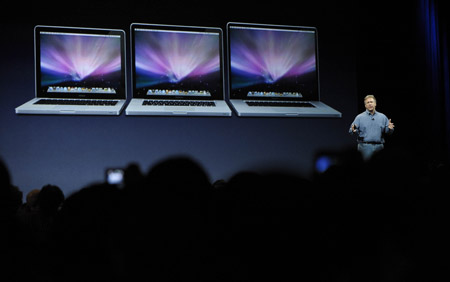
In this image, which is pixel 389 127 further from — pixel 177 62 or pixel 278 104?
pixel 177 62

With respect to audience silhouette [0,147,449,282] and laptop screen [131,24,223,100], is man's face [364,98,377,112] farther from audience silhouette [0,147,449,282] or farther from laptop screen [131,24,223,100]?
audience silhouette [0,147,449,282]

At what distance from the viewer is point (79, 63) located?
3213mm

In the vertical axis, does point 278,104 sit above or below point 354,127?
above

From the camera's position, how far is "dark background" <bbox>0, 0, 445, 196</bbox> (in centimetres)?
318

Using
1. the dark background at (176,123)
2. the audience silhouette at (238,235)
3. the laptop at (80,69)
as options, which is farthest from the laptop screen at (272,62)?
the audience silhouette at (238,235)

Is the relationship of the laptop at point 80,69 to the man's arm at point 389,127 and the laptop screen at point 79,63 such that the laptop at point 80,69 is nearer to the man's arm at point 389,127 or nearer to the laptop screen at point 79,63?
the laptop screen at point 79,63

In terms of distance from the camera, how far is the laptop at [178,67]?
3283 millimetres

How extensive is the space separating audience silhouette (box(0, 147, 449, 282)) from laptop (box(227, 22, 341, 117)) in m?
2.70

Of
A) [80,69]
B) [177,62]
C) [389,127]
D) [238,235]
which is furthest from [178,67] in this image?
[238,235]

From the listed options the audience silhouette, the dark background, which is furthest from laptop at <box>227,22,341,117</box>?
the audience silhouette

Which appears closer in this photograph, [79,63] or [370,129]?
[79,63]

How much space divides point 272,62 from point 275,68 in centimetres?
6

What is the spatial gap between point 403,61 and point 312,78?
1.48 m

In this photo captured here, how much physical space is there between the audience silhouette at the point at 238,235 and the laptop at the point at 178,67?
257cm
